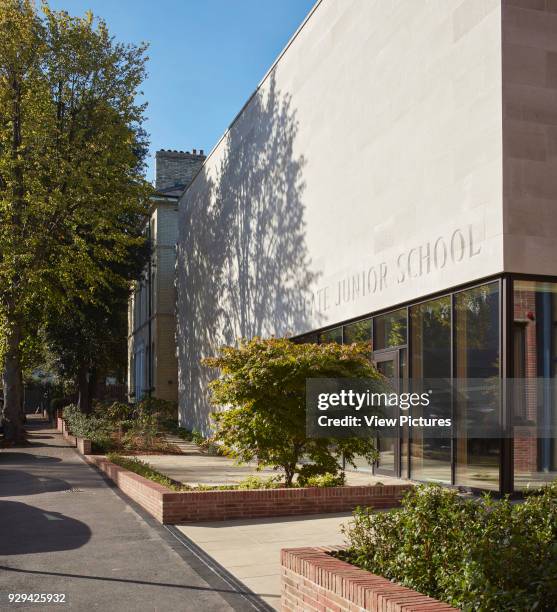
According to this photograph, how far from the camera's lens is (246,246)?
25.3m

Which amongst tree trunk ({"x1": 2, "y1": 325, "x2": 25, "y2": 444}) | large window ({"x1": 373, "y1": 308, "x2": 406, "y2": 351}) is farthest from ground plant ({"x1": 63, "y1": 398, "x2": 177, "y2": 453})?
large window ({"x1": 373, "y1": 308, "x2": 406, "y2": 351})

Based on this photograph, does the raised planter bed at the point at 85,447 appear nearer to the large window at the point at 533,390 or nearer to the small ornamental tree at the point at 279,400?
the small ornamental tree at the point at 279,400

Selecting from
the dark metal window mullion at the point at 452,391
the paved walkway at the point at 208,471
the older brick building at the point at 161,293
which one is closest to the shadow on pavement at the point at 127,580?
the paved walkway at the point at 208,471

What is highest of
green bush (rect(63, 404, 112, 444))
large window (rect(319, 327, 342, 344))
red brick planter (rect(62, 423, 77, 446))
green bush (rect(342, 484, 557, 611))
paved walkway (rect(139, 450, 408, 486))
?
large window (rect(319, 327, 342, 344))

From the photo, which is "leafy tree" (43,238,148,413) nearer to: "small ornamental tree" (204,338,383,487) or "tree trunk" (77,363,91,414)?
"tree trunk" (77,363,91,414)

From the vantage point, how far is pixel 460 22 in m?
13.3

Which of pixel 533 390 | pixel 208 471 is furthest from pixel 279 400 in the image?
pixel 208 471

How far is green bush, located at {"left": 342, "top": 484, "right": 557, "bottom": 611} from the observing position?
14.4 ft

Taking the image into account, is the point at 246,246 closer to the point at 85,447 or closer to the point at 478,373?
the point at 85,447

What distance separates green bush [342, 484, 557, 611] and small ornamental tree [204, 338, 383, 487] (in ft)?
18.5

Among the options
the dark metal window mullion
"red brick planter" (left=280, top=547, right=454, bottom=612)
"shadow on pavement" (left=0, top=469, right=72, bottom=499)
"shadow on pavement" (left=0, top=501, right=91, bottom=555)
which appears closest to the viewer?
"red brick planter" (left=280, top=547, right=454, bottom=612)

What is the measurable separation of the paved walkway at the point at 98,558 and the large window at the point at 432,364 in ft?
17.9

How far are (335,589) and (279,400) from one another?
7.08 meters

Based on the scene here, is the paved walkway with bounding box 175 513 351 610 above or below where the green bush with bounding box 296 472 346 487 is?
below
